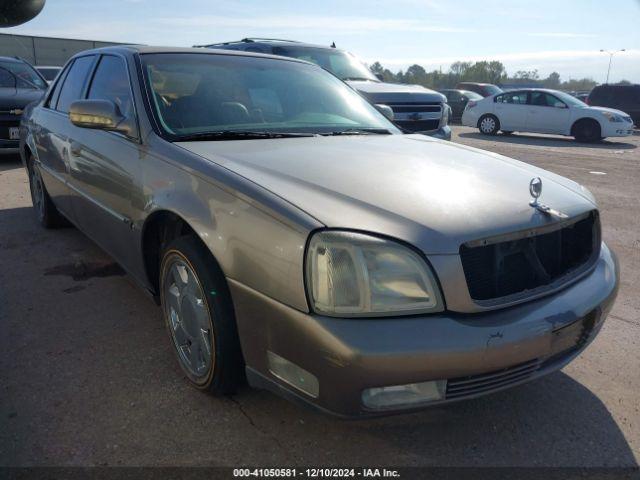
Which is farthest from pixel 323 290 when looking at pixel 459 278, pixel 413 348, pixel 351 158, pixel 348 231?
pixel 351 158

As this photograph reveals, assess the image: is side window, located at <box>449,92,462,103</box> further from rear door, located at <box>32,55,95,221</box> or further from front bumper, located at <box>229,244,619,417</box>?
front bumper, located at <box>229,244,619,417</box>

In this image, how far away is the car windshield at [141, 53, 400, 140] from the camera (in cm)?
296

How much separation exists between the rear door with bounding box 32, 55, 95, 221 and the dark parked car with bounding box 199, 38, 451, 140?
394 cm

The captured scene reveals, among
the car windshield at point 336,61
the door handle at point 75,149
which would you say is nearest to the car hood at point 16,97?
the car windshield at point 336,61

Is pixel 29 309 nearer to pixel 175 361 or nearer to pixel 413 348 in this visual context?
pixel 175 361

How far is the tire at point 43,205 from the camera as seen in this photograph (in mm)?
4875

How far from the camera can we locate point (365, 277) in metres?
1.85

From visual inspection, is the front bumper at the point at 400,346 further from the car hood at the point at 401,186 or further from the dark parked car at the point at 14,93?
the dark parked car at the point at 14,93

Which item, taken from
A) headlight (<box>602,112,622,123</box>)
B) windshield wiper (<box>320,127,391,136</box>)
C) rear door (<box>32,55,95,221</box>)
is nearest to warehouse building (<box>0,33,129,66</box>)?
headlight (<box>602,112,622,123</box>)

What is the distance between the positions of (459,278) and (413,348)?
30 centimetres

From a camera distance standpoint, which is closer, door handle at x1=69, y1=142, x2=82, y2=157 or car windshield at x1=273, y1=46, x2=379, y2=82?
door handle at x1=69, y1=142, x2=82, y2=157

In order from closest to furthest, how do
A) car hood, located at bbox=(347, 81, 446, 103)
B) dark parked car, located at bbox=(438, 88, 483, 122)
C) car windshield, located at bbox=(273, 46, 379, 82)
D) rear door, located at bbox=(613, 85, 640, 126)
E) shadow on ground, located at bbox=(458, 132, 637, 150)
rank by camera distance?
car hood, located at bbox=(347, 81, 446, 103), car windshield, located at bbox=(273, 46, 379, 82), shadow on ground, located at bbox=(458, 132, 637, 150), rear door, located at bbox=(613, 85, 640, 126), dark parked car, located at bbox=(438, 88, 483, 122)

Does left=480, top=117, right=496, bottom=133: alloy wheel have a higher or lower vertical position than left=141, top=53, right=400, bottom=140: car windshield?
lower

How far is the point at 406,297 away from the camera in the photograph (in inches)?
73.6
